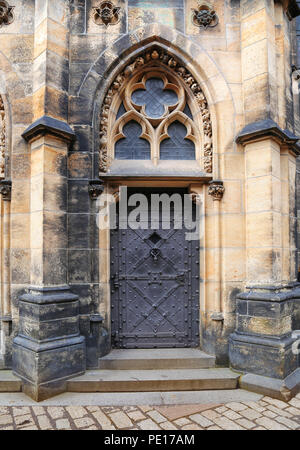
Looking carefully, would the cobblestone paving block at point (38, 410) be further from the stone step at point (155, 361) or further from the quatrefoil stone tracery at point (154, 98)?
the quatrefoil stone tracery at point (154, 98)

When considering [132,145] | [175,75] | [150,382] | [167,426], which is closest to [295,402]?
[167,426]

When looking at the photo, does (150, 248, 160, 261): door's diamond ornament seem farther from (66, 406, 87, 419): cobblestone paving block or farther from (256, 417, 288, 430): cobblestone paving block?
(256, 417, 288, 430): cobblestone paving block

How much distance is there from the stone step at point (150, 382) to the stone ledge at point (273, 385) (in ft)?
0.46

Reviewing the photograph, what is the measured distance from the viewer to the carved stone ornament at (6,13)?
4.21m

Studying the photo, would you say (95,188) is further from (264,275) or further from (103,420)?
(103,420)

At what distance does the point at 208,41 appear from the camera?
4.32 meters

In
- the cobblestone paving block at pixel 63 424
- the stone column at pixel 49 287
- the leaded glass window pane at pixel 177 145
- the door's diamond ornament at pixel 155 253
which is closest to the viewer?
the cobblestone paving block at pixel 63 424

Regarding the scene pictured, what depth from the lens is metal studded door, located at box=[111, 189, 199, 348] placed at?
14.4 feet

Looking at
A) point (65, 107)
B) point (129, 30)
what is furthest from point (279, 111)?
point (65, 107)

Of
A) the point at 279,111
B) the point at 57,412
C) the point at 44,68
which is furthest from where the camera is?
the point at 279,111

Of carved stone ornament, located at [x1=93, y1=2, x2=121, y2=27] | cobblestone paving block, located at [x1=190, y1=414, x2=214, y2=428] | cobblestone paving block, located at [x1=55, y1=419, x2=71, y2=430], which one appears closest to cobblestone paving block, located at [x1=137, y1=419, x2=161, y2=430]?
cobblestone paving block, located at [x1=190, y1=414, x2=214, y2=428]

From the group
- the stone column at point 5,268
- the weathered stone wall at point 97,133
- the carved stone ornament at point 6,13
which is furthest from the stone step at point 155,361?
the carved stone ornament at point 6,13

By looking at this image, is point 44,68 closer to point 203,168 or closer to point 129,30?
point 129,30

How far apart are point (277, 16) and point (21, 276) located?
210 inches
